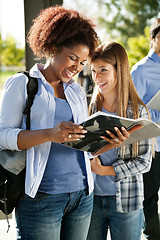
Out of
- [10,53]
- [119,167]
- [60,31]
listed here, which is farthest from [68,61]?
[10,53]

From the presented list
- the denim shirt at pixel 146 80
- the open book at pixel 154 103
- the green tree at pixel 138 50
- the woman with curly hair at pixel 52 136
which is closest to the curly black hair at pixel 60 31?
the woman with curly hair at pixel 52 136

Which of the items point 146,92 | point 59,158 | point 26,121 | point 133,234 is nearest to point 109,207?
point 133,234

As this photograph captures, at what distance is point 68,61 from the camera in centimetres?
113

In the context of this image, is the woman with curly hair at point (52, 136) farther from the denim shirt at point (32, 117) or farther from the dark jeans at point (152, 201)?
the dark jeans at point (152, 201)

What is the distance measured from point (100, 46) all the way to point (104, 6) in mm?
8008

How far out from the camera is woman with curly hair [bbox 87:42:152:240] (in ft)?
4.41

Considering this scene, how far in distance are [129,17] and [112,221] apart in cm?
960

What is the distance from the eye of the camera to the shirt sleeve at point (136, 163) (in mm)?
1338

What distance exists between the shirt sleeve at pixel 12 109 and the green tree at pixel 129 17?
8776 millimetres

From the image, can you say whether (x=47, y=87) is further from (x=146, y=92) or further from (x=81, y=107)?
(x=146, y=92)

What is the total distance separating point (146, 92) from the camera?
210cm

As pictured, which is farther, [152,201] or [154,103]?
[152,201]

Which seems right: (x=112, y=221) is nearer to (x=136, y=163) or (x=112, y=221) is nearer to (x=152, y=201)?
(x=136, y=163)

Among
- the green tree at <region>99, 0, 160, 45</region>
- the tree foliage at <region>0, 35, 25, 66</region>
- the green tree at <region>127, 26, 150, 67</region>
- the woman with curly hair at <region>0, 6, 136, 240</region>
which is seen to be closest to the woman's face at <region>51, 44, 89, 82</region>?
the woman with curly hair at <region>0, 6, 136, 240</region>
